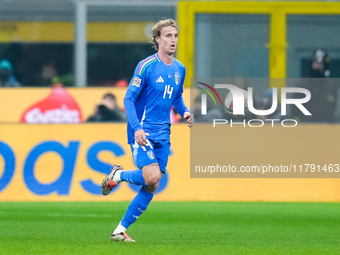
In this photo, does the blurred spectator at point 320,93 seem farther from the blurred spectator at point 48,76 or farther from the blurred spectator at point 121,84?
the blurred spectator at point 48,76

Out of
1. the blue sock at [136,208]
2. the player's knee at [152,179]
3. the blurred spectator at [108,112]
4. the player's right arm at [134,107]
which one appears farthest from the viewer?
the blurred spectator at [108,112]

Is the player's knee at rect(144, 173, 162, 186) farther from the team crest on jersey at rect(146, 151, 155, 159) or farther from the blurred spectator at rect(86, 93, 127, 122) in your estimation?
the blurred spectator at rect(86, 93, 127, 122)

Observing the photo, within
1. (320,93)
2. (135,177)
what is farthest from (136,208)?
(320,93)

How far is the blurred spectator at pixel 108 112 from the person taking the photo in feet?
46.4

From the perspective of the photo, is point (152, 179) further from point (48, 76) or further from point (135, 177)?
point (48, 76)

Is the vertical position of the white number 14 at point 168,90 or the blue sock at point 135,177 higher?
the white number 14 at point 168,90

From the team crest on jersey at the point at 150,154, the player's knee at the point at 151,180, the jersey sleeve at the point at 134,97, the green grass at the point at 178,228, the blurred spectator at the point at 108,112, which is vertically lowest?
the green grass at the point at 178,228

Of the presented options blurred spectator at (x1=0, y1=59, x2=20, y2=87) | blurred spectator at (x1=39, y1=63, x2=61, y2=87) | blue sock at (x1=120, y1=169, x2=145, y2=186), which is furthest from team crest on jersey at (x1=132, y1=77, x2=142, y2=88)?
blurred spectator at (x1=0, y1=59, x2=20, y2=87)

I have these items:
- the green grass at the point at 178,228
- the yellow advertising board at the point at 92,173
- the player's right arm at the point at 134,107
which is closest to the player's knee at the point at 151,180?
the player's right arm at the point at 134,107

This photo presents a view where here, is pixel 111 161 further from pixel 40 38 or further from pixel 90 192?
pixel 40 38

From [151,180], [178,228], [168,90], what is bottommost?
[178,228]

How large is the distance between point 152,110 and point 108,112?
19.1 feet

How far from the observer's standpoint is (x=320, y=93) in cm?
1467

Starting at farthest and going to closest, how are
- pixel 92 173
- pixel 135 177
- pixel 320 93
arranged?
pixel 320 93, pixel 92 173, pixel 135 177
